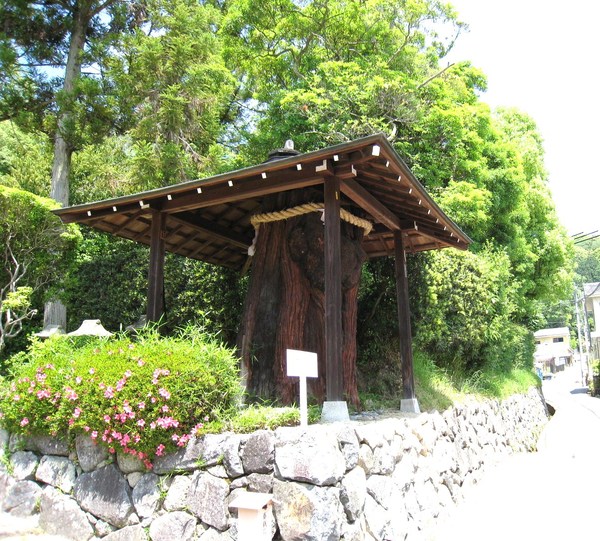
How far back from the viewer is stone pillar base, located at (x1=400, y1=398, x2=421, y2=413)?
664 centimetres

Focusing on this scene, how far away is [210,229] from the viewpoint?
753 centimetres

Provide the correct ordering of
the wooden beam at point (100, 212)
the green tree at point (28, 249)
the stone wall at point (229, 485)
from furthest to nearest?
the green tree at point (28, 249)
the wooden beam at point (100, 212)
the stone wall at point (229, 485)

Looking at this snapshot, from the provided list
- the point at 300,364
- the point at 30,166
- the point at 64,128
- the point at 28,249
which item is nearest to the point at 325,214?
the point at 300,364

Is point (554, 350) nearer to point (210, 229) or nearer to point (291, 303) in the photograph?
point (210, 229)

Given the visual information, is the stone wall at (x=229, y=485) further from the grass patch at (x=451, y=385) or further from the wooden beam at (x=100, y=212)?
the wooden beam at (x=100, y=212)

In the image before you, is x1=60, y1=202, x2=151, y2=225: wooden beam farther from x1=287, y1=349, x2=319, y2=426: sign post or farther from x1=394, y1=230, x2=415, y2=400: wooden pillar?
x1=394, y1=230, x2=415, y2=400: wooden pillar

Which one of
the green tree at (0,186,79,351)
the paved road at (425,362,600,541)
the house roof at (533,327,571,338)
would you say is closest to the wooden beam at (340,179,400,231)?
the paved road at (425,362,600,541)

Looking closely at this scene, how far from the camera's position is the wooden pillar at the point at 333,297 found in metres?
4.83

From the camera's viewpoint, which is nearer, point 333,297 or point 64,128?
point 333,297

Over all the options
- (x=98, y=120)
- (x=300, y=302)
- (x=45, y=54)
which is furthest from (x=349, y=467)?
(x=45, y=54)

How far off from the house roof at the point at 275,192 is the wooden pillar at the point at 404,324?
1.14 feet

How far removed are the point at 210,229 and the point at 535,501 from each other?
229 inches

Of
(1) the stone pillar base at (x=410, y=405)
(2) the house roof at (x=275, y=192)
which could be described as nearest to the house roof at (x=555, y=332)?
(2) the house roof at (x=275, y=192)

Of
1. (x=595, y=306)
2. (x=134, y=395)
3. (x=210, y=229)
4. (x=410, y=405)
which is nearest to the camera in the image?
(x=134, y=395)
